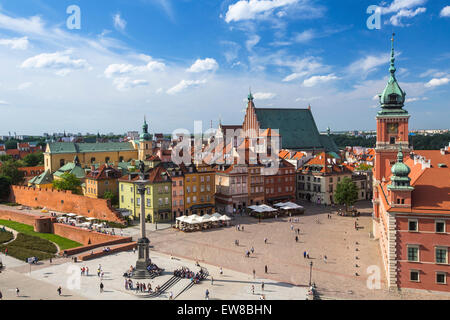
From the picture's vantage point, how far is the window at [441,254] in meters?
33.9

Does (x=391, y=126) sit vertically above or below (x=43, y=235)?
above

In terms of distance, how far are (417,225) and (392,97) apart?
28.2m

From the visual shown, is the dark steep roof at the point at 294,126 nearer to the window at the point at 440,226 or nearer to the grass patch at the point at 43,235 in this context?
the grass patch at the point at 43,235

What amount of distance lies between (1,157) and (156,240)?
104596 mm

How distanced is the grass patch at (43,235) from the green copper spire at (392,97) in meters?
45.8

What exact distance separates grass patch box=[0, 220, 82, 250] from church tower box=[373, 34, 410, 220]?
137 feet

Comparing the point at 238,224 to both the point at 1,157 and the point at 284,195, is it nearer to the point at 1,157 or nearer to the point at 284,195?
the point at 284,195

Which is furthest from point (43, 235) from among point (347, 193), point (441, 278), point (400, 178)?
point (441, 278)

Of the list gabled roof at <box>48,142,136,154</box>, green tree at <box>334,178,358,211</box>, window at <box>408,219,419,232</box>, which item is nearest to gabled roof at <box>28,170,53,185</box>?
gabled roof at <box>48,142,136,154</box>

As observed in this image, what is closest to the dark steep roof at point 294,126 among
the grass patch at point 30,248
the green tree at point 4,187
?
the green tree at point 4,187

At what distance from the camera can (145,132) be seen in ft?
360

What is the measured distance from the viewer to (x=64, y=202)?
70.6 metres

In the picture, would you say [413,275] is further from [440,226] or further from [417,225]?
[440,226]
